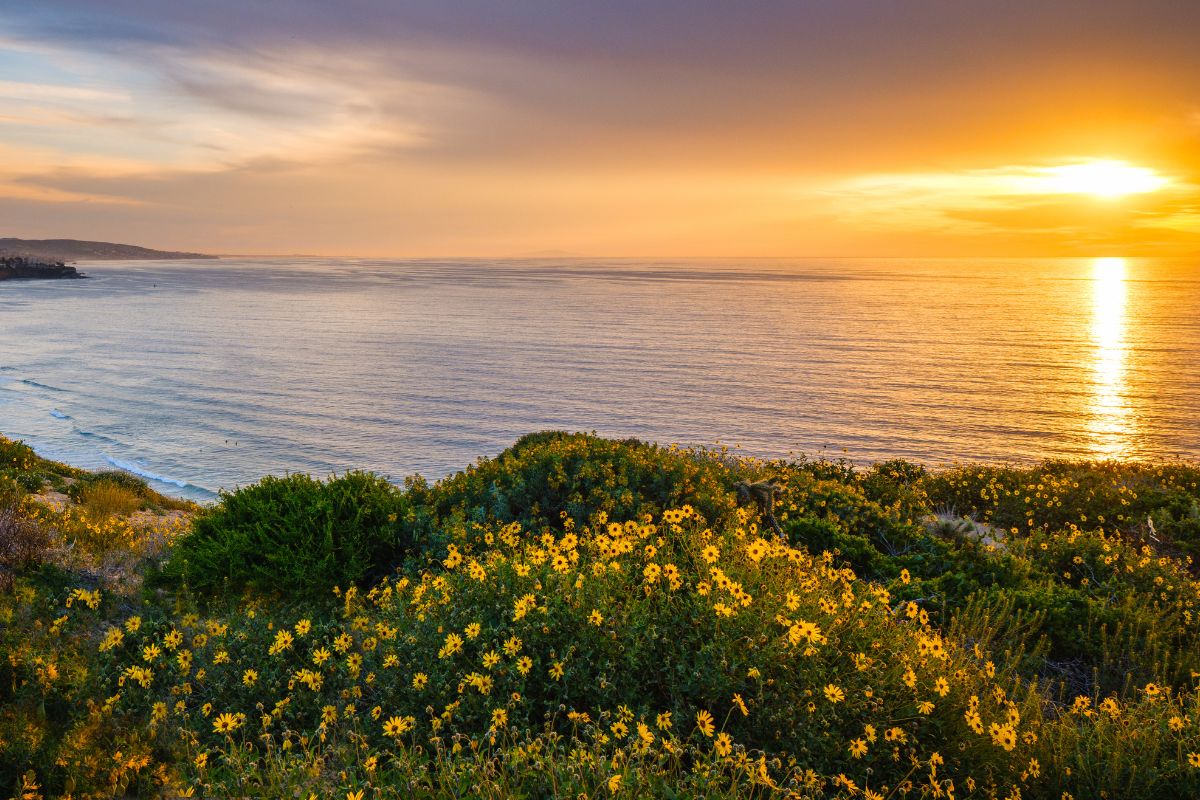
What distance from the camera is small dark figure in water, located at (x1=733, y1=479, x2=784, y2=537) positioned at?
9.16 meters

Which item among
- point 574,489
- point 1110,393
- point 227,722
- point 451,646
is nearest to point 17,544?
point 227,722

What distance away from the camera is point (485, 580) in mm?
5246

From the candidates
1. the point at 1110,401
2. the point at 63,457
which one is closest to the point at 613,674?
the point at 63,457

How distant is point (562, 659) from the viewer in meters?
4.29

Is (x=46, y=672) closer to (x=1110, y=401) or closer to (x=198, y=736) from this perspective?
(x=198, y=736)

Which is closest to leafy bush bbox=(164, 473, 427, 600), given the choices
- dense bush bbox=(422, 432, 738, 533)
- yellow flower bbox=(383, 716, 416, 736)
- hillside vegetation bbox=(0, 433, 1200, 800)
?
hillside vegetation bbox=(0, 433, 1200, 800)

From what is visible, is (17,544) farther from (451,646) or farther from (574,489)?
(451,646)

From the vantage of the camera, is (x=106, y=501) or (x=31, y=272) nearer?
(x=106, y=501)

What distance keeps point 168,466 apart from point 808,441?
1050 inches

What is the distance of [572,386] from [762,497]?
120ft

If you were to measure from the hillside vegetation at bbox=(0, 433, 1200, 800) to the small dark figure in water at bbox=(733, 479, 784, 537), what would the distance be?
0.91 metres

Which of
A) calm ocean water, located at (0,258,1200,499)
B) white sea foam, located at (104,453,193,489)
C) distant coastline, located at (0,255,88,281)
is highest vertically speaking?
distant coastline, located at (0,255,88,281)

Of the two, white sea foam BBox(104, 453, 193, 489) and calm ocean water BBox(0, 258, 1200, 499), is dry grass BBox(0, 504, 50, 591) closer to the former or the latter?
calm ocean water BBox(0, 258, 1200, 499)

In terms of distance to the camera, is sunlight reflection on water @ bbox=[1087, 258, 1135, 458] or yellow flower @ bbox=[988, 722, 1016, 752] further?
sunlight reflection on water @ bbox=[1087, 258, 1135, 458]
